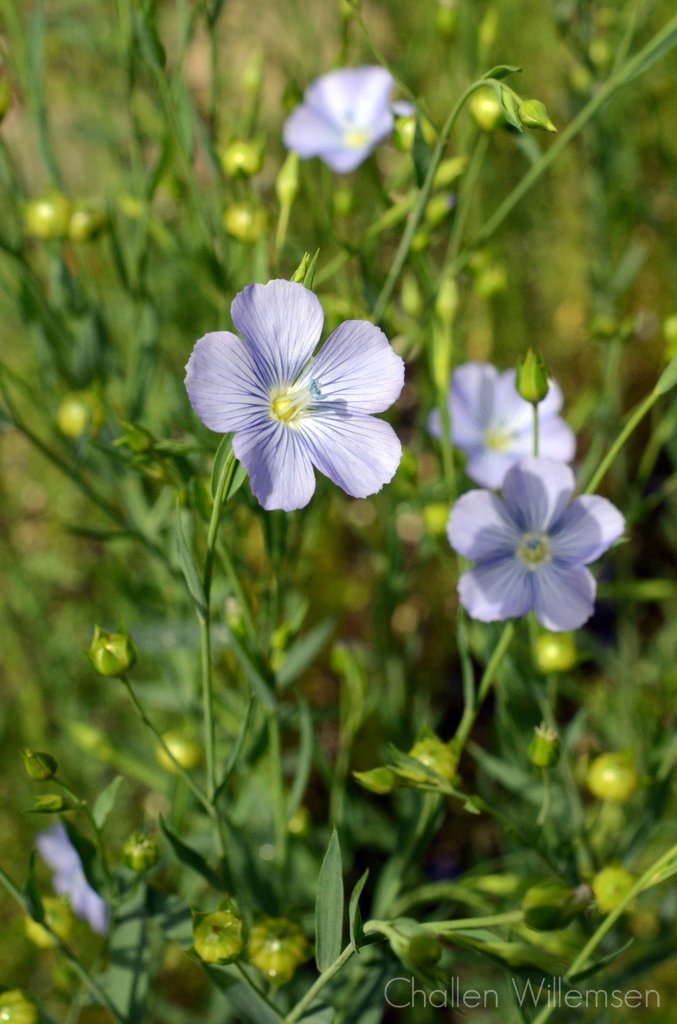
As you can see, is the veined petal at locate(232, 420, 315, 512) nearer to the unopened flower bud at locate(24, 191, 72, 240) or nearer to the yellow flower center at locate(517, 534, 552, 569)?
the yellow flower center at locate(517, 534, 552, 569)

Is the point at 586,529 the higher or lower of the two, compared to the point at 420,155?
lower

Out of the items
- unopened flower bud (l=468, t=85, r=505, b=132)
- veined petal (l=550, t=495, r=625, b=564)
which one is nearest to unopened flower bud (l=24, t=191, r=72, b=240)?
unopened flower bud (l=468, t=85, r=505, b=132)

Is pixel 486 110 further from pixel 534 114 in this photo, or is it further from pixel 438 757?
pixel 438 757

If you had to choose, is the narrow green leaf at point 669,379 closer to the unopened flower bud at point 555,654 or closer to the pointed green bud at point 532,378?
the pointed green bud at point 532,378

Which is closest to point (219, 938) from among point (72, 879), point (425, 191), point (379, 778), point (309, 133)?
point (379, 778)

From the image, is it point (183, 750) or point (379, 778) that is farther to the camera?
point (183, 750)

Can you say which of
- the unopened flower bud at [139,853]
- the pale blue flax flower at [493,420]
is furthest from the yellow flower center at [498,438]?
the unopened flower bud at [139,853]

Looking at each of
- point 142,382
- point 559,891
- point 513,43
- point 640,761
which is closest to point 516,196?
point 142,382
